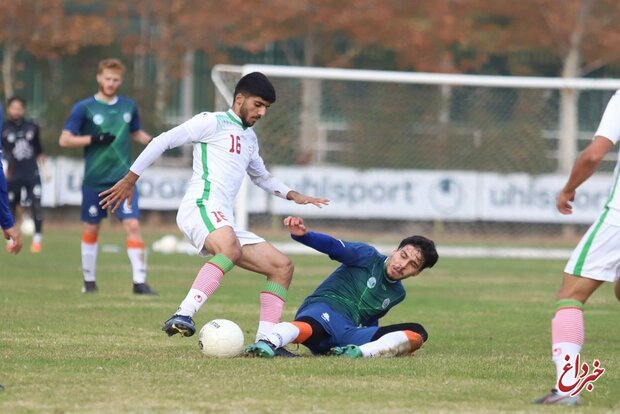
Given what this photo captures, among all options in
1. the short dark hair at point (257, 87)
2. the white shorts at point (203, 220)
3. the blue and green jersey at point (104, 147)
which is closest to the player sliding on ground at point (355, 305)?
the white shorts at point (203, 220)

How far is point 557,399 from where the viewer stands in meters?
7.48

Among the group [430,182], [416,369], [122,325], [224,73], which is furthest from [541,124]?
[416,369]

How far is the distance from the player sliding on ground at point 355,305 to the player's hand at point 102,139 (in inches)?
207

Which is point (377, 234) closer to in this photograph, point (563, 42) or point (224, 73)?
point (224, 73)

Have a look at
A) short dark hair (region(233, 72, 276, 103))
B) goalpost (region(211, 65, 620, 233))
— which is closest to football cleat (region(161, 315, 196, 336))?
short dark hair (region(233, 72, 276, 103))

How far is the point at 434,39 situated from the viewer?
36.4m

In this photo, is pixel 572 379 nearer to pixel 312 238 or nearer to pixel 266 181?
pixel 312 238

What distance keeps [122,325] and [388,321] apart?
9.17ft

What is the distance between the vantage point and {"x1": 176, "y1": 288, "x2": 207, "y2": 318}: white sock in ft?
31.1

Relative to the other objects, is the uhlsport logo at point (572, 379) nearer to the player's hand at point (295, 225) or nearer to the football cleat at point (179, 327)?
the player's hand at point (295, 225)

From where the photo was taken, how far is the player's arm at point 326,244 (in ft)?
30.9

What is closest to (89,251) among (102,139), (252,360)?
(102,139)

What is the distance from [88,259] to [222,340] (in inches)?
241

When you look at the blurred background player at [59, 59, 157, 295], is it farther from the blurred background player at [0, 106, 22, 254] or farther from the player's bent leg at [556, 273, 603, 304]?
the player's bent leg at [556, 273, 603, 304]
